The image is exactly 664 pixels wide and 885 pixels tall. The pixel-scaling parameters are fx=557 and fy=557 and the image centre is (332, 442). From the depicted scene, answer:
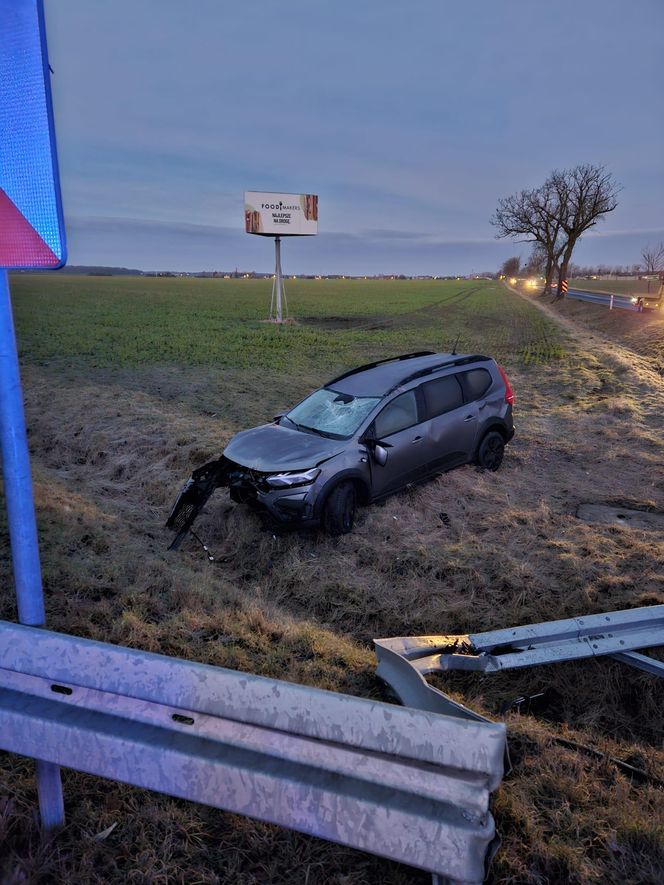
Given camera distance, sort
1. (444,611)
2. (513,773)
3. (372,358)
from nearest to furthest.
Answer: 1. (513,773)
2. (444,611)
3. (372,358)

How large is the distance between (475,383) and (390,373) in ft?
4.26

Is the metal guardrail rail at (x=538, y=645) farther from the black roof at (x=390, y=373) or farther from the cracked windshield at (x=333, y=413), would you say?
the black roof at (x=390, y=373)

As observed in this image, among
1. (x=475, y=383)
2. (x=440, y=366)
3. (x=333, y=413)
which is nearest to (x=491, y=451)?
(x=475, y=383)

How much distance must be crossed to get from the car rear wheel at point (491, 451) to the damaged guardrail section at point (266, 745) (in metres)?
6.28

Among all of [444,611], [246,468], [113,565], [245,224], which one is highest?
[245,224]

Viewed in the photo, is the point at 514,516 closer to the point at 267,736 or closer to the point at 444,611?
the point at 444,611

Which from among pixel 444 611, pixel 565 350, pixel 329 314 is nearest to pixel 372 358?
pixel 565 350

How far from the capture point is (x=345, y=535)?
584 centimetres

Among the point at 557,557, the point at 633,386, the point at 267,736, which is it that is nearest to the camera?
the point at 267,736

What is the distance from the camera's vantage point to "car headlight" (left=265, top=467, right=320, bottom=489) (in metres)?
5.45

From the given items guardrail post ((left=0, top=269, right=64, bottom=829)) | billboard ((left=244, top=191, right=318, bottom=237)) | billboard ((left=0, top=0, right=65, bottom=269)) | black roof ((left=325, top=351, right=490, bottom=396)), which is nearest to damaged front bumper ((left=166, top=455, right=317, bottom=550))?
black roof ((left=325, top=351, right=490, bottom=396))

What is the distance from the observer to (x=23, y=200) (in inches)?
76.4

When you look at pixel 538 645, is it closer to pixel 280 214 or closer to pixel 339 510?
pixel 339 510

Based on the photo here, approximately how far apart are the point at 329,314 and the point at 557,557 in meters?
36.9
